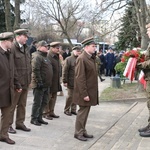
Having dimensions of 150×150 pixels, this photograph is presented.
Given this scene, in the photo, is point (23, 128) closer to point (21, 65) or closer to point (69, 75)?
point (21, 65)

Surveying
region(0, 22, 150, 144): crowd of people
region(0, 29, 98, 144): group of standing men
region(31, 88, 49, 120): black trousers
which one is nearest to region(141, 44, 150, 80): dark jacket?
region(0, 22, 150, 144): crowd of people

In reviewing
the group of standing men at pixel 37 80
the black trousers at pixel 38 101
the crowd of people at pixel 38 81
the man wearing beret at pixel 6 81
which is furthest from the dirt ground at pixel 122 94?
the man wearing beret at pixel 6 81

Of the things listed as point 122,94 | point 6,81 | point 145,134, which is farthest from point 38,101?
point 122,94

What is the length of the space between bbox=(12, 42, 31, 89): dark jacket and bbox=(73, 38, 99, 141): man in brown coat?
3.56 ft

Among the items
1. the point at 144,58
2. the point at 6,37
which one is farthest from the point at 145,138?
the point at 6,37

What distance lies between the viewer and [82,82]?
19.8 feet

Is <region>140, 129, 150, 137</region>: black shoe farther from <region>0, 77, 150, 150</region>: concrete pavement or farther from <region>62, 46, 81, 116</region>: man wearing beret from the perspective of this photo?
<region>62, 46, 81, 116</region>: man wearing beret

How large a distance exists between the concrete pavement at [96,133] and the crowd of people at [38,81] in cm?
21

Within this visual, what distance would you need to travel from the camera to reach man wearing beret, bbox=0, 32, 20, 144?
556 cm

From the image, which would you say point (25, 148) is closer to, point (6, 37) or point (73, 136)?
point (73, 136)

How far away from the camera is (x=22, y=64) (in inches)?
253

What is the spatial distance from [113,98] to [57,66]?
392 centimetres

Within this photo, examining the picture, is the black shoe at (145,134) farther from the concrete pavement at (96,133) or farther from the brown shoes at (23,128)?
the brown shoes at (23,128)

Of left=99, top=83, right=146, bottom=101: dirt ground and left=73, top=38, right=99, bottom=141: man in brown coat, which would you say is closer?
left=73, top=38, right=99, bottom=141: man in brown coat
